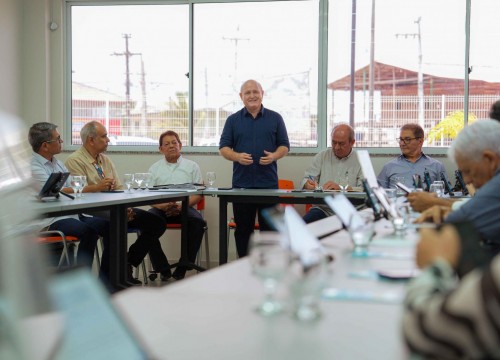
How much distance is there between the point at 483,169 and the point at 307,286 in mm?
1564

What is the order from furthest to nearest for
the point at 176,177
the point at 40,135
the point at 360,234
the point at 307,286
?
the point at 176,177, the point at 40,135, the point at 360,234, the point at 307,286

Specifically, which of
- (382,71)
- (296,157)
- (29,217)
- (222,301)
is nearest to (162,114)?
(296,157)

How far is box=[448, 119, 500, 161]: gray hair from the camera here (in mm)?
2641

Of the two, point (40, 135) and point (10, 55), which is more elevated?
point (10, 55)

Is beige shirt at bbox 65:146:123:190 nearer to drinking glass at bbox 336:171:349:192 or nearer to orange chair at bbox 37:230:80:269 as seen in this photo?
orange chair at bbox 37:230:80:269

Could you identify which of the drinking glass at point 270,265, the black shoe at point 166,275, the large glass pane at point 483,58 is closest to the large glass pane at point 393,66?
the large glass pane at point 483,58

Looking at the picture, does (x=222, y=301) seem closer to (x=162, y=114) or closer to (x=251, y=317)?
(x=251, y=317)

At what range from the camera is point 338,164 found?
20.3 ft

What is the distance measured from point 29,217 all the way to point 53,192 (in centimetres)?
367

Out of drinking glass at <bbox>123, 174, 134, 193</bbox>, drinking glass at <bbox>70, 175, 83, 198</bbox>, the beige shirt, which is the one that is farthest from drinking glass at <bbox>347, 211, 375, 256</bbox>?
the beige shirt

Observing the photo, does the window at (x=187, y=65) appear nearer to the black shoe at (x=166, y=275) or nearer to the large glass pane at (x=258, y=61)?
the large glass pane at (x=258, y=61)

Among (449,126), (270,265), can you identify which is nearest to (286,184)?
(449,126)

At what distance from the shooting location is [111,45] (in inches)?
Answer: 285

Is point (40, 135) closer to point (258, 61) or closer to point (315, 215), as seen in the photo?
point (315, 215)
